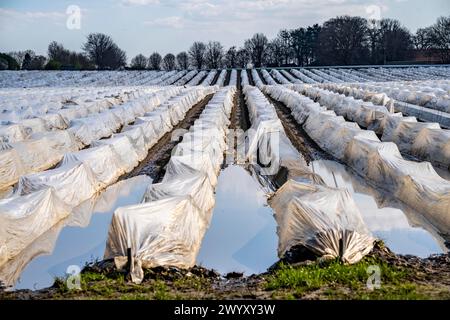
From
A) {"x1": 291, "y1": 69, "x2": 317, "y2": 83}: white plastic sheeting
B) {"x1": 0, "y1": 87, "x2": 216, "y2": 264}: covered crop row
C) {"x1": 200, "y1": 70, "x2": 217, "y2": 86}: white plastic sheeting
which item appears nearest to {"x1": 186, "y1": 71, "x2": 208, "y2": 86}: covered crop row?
{"x1": 200, "y1": 70, "x2": 217, "y2": 86}: white plastic sheeting

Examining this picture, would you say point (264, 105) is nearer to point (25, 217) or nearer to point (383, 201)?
point (383, 201)

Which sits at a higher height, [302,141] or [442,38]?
[442,38]

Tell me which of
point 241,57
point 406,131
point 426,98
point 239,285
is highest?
point 241,57

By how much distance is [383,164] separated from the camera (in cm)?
1417

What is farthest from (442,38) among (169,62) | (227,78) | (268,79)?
(169,62)

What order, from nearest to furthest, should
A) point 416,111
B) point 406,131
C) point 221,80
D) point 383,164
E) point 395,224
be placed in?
point 395,224 → point 383,164 → point 406,131 → point 416,111 → point 221,80

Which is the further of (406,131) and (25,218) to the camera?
(406,131)

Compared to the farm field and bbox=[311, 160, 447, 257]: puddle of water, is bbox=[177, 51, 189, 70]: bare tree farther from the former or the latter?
bbox=[311, 160, 447, 257]: puddle of water

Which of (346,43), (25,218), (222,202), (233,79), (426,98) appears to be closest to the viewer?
(25,218)

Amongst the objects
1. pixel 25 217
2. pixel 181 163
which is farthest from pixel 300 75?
pixel 25 217

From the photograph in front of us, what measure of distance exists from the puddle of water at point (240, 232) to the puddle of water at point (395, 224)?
2393 mm

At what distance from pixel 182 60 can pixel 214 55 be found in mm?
6580

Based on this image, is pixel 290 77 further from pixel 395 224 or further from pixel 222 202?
pixel 395 224

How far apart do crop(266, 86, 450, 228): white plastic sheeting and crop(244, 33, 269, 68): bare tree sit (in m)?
74.6
